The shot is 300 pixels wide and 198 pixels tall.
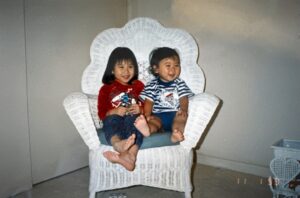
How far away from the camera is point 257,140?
2.44 m

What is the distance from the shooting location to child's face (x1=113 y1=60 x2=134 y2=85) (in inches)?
83.8

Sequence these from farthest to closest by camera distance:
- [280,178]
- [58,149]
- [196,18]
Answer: [196,18] → [58,149] → [280,178]

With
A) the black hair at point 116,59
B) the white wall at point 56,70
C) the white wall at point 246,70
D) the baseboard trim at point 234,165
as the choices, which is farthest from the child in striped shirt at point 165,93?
the baseboard trim at point 234,165

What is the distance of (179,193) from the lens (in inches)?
84.9

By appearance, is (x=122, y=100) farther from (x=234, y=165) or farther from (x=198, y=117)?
(x=234, y=165)

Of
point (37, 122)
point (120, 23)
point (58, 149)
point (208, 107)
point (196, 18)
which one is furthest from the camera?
point (120, 23)

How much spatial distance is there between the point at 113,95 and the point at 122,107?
5.5 inches

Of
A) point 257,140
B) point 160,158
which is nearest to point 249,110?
point 257,140

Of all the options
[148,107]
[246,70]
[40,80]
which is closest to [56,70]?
[40,80]

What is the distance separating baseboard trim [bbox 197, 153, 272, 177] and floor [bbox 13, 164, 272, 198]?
5 centimetres

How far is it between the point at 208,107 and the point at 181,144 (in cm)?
28

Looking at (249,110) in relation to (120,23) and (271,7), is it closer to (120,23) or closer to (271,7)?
(271,7)

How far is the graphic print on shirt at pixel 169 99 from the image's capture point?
2.12 meters

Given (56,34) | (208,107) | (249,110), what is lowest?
(249,110)
